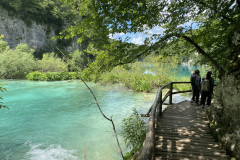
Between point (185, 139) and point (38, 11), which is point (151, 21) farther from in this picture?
point (38, 11)

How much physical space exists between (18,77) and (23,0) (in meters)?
30.0

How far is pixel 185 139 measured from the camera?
450 cm

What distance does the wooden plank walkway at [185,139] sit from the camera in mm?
3734

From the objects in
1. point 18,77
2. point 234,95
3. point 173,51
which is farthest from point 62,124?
point 18,77

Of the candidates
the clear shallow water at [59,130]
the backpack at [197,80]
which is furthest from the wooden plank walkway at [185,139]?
the clear shallow water at [59,130]

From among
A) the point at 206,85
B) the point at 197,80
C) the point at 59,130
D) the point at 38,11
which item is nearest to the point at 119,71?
the point at 59,130

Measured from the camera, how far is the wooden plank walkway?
3734mm

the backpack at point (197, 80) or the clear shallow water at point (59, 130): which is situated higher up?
the backpack at point (197, 80)

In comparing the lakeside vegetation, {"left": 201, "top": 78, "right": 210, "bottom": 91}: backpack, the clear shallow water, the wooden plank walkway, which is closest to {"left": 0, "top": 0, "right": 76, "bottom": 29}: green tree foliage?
the lakeside vegetation

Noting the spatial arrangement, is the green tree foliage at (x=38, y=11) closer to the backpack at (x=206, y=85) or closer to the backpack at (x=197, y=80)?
the backpack at (x=197, y=80)

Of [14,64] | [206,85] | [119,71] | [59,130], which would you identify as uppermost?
[14,64]

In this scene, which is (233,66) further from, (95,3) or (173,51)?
(95,3)

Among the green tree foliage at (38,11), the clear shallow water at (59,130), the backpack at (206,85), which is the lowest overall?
the clear shallow water at (59,130)

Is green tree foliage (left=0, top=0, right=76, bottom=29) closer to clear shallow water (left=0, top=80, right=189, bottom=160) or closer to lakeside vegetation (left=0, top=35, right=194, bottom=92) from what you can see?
lakeside vegetation (left=0, top=35, right=194, bottom=92)
